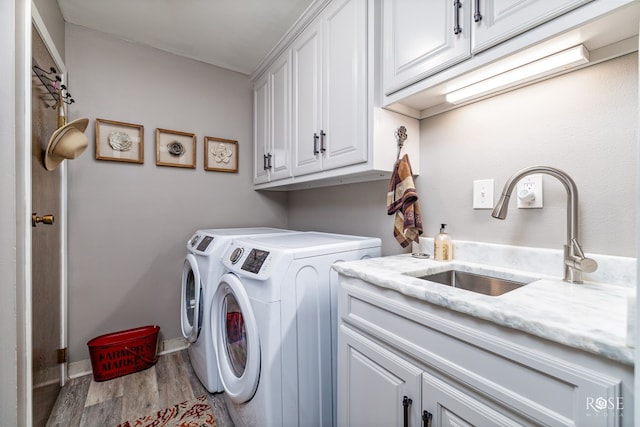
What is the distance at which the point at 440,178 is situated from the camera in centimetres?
145

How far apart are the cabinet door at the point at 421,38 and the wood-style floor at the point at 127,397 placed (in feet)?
6.39

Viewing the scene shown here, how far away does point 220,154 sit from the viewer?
2.50m

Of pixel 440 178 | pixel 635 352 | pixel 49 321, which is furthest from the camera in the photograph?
pixel 49 321

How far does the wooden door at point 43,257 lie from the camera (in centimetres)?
130

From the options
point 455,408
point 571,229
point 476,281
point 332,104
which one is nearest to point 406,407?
point 455,408

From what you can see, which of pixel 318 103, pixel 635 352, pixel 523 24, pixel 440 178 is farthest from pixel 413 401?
pixel 318 103

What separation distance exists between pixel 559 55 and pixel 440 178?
25.2 inches

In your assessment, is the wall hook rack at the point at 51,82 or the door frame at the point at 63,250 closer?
the wall hook rack at the point at 51,82

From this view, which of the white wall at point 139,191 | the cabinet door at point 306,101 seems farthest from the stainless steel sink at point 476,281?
the white wall at point 139,191

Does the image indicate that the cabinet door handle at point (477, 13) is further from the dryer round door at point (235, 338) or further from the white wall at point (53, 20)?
the white wall at point (53, 20)

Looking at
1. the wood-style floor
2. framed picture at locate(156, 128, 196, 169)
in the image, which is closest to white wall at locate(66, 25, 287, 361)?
framed picture at locate(156, 128, 196, 169)

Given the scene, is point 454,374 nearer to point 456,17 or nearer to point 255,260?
point 255,260

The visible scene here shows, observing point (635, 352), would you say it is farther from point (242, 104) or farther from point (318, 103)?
point (242, 104)

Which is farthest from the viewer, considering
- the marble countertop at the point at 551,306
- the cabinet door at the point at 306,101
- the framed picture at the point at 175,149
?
the framed picture at the point at 175,149
